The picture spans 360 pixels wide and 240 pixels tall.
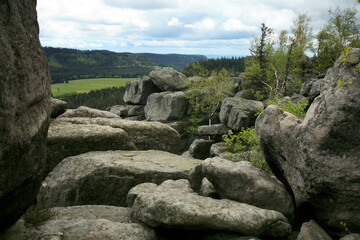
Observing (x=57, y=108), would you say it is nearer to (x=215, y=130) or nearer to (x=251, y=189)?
(x=251, y=189)

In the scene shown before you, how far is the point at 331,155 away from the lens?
9383 millimetres

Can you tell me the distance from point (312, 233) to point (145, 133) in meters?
12.6

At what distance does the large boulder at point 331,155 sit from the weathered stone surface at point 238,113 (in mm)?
49307

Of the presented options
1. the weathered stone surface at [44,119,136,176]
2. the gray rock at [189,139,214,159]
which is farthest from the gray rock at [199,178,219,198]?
the gray rock at [189,139,214,159]

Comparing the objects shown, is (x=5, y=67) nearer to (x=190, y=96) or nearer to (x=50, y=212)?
(x=50, y=212)

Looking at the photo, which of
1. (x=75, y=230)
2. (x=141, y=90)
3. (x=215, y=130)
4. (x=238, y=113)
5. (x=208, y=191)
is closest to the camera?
(x=75, y=230)

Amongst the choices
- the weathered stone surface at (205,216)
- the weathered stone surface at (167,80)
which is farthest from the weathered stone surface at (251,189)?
the weathered stone surface at (167,80)

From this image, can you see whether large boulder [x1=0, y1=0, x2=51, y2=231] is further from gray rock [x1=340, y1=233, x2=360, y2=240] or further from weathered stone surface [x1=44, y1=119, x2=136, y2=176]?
gray rock [x1=340, y1=233, x2=360, y2=240]

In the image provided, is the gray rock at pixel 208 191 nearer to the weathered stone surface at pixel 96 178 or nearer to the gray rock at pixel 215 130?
the weathered stone surface at pixel 96 178

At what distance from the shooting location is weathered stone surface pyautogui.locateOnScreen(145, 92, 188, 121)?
8250cm

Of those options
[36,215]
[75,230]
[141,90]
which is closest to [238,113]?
[141,90]

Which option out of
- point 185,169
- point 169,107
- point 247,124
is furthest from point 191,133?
point 185,169

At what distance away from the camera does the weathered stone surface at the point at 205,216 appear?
28.7 ft

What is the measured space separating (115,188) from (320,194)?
945 cm
